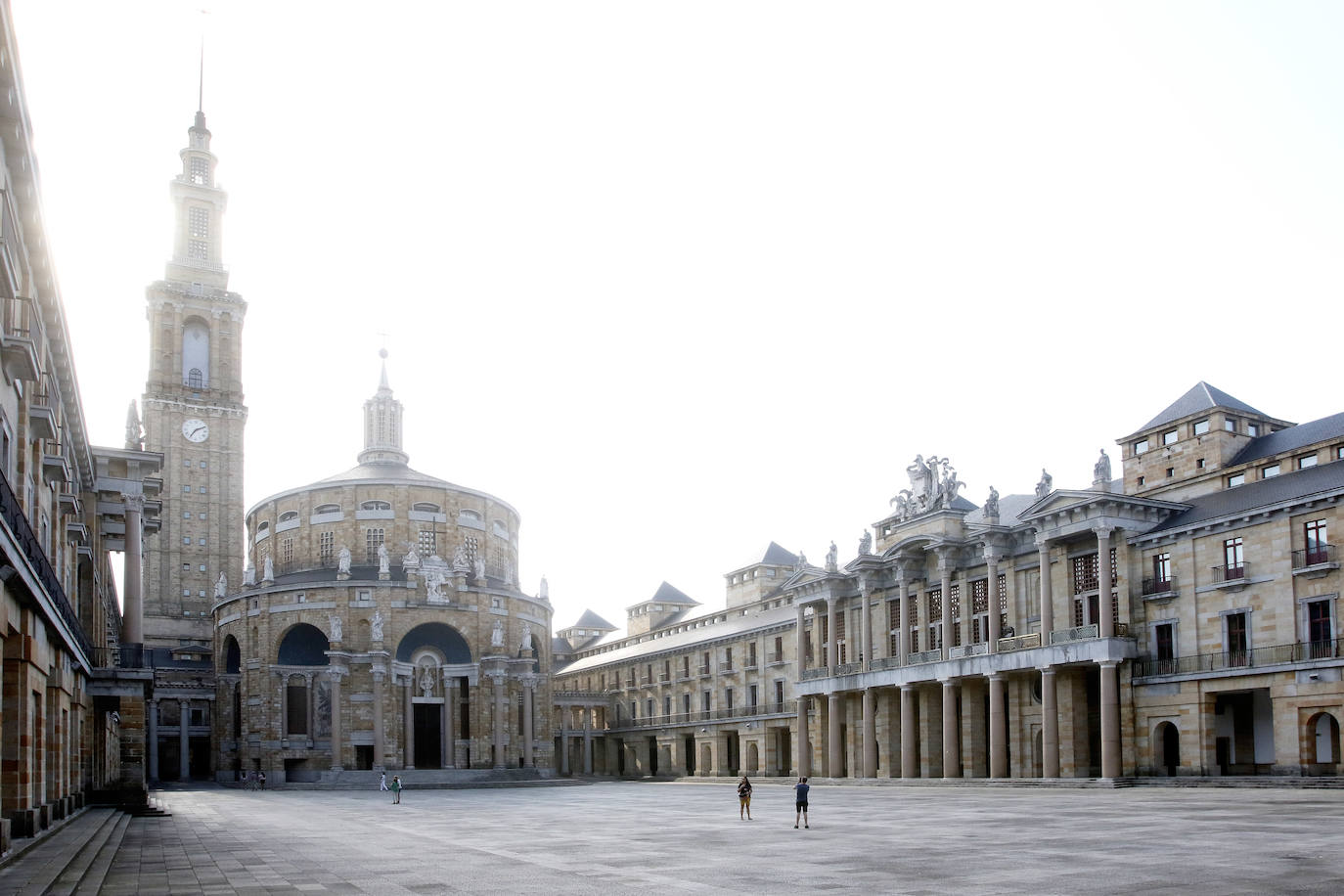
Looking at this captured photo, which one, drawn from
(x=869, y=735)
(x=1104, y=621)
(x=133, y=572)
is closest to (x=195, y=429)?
(x=133, y=572)

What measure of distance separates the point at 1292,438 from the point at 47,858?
46.4 meters

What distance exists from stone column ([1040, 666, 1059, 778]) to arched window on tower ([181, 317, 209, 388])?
73.2 metres

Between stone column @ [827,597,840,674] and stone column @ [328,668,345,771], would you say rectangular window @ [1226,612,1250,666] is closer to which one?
stone column @ [827,597,840,674]

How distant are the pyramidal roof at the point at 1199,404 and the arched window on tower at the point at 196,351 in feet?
242

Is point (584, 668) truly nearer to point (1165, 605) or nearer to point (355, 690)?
point (355, 690)

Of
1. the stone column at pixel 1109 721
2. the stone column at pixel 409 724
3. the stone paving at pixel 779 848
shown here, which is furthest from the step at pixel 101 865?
the stone column at pixel 409 724

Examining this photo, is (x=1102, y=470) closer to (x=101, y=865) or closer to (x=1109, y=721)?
Result: (x=1109, y=721)

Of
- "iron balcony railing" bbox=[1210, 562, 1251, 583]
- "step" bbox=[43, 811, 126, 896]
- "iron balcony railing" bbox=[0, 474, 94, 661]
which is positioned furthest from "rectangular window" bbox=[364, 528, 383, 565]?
"iron balcony railing" bbox=[1210, 562, 1251, 583]

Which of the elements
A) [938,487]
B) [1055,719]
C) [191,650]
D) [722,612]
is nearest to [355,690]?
[191,650]

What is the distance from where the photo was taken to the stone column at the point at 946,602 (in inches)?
2292

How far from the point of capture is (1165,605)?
49219mm

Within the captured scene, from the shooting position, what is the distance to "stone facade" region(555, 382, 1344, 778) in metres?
44.5

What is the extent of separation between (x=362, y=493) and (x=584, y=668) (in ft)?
104

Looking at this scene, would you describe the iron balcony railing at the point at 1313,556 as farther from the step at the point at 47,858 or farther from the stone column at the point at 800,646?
the step at the point at 47,858
